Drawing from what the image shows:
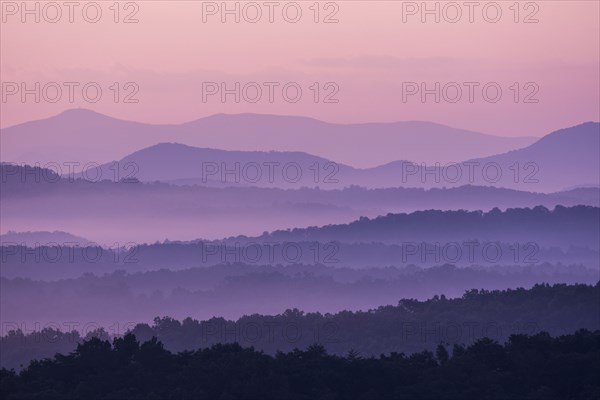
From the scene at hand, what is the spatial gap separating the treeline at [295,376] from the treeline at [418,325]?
264 feet

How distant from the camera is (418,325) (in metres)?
162

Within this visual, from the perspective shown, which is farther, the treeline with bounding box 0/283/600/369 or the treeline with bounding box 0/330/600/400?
the treeline with bounding box 0/283/600/369

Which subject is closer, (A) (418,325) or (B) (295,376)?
(B) (295,376)

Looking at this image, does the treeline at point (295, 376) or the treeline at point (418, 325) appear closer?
the treeline at point (295, 376)

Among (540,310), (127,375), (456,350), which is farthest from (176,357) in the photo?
(540,310)

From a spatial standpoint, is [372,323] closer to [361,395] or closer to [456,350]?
[456,350]

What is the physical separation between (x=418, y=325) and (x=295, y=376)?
101 metres

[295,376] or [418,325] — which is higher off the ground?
[295,376]

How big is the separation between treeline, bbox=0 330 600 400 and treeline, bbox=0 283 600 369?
80.5 m

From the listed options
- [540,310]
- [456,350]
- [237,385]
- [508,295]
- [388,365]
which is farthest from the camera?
[508,295]

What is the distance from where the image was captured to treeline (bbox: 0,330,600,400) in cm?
6047

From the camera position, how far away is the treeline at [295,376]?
60.5 metres

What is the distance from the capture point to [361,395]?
6172 centimetres

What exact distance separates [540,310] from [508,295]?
1147 centimetres
